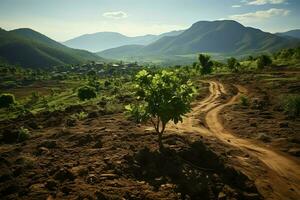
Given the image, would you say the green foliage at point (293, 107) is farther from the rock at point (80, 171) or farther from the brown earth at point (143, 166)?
the rock at point (80, 171)

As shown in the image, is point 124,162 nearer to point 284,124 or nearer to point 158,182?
point 158,182

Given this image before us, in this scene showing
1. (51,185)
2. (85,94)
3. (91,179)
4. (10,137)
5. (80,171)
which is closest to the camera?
(51,185)

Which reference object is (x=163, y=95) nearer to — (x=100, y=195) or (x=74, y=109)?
(x=100, y=195)

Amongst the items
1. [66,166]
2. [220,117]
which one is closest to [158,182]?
[66,166]

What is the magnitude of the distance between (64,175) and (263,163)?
45.4 feet

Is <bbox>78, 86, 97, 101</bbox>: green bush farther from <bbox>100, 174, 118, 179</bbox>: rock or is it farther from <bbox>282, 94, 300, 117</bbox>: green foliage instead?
<bbox>100, 174, 118, 179</bbox>: rock

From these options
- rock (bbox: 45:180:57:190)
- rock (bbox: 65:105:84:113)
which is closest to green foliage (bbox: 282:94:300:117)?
rock (bbox: 45:180:57:190)

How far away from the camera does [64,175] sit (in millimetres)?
18859

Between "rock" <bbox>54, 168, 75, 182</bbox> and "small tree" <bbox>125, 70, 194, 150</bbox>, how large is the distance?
6313mm

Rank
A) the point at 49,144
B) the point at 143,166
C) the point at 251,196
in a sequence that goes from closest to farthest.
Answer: the point at 251,196, the point at 143,166, the point at 49,144

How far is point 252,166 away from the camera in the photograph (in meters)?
21.6

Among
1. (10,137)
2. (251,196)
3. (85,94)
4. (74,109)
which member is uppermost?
(251,196)

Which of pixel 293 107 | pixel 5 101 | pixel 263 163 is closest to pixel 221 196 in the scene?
pixel 263 163

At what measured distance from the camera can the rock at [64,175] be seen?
61.2 feet
